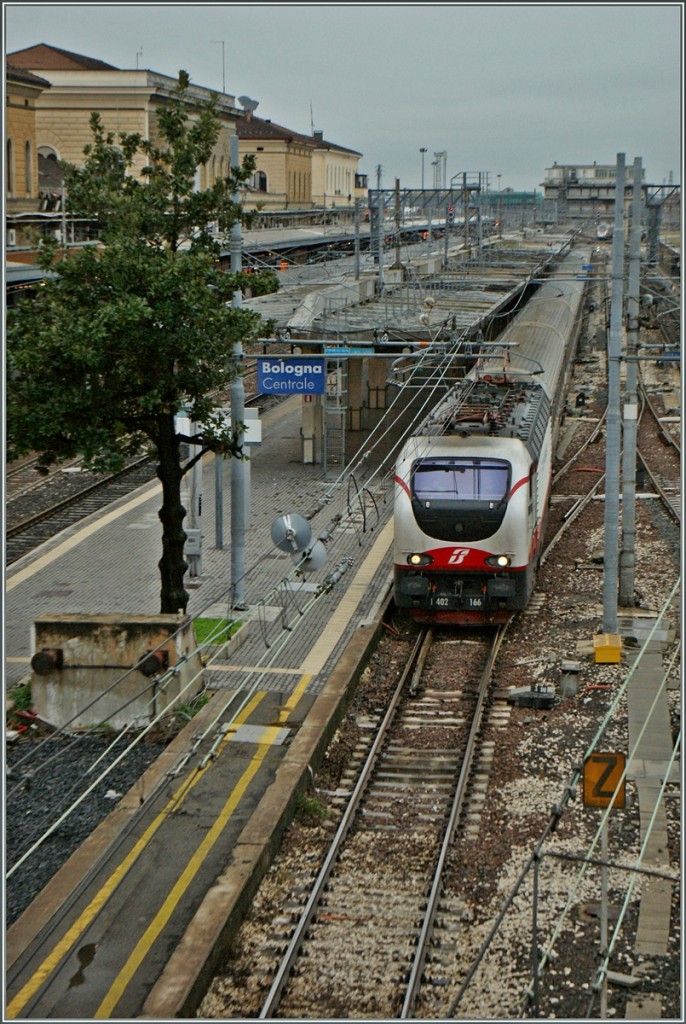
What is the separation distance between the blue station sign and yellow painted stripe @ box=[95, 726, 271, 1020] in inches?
268

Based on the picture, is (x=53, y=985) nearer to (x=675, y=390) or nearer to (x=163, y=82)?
(x=675, y=390)

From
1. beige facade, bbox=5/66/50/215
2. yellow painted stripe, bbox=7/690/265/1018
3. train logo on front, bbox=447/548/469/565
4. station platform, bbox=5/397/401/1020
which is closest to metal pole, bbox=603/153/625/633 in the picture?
train logo on front, bbox=447/548/469/565

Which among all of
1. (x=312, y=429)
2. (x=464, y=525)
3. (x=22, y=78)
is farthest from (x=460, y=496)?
(x=22, y=78)

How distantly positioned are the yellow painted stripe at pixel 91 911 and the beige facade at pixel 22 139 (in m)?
34.6

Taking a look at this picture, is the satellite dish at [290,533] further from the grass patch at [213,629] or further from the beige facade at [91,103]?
the beige facade at [91,103]

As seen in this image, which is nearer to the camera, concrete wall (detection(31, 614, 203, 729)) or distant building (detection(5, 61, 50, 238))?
concrete wall (detection(31, 614, 203, 729))

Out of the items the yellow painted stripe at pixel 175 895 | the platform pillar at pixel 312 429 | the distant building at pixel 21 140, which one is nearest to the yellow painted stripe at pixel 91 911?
the yellow painted stripe at pixel 175 895

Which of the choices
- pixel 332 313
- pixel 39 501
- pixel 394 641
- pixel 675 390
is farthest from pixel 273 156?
pixel 394 641

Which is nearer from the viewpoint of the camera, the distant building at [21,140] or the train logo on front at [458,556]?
the train logo on front at [458,556]

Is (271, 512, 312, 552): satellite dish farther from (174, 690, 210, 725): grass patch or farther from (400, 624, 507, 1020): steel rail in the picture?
(400, 624, 507, 1020): steel rail

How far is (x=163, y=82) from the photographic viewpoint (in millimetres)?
59844

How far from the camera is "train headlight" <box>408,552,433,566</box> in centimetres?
1741

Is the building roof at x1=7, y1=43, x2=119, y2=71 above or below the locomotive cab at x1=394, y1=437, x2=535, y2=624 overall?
above

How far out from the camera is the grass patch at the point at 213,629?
17109 millimetres
